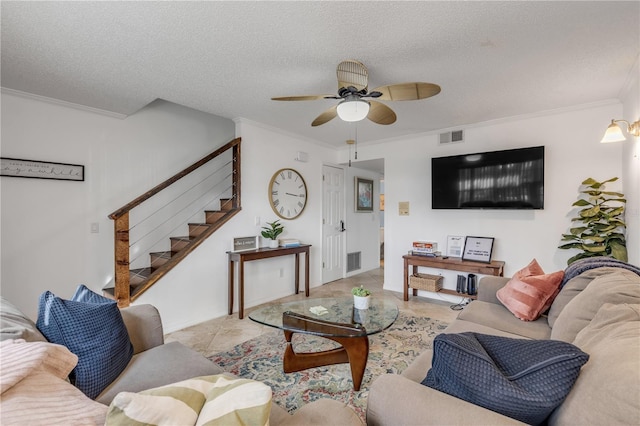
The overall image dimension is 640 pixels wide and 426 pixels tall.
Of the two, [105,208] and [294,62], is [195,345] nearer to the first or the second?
[105,208]

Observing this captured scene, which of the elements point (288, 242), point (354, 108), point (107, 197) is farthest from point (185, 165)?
point (354, 108)

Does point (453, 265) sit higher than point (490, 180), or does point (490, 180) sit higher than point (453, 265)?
point (490, 180)

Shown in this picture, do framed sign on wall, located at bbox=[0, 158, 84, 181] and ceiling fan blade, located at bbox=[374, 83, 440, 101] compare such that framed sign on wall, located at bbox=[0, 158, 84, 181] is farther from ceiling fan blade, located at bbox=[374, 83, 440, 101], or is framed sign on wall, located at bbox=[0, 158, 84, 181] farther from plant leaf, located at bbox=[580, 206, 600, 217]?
plant leaf, located at bbox=[580, 206, 600, 217]

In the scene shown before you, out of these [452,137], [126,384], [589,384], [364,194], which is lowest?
[126,384]

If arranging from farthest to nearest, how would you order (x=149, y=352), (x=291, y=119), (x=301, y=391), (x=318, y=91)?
(x=291, y=119) → (x=318, y=91) → (x=301, y=391) → (x=149, y=352)

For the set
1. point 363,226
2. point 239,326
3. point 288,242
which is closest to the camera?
point 239,326

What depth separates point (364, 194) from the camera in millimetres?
6113

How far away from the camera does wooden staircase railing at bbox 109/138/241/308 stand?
8.95 ft

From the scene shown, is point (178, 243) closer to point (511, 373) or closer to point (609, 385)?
point (511, 373)

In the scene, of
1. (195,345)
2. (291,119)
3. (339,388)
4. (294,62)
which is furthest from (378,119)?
(195,345)

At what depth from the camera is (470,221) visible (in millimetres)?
3998

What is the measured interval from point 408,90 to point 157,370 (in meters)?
2.30

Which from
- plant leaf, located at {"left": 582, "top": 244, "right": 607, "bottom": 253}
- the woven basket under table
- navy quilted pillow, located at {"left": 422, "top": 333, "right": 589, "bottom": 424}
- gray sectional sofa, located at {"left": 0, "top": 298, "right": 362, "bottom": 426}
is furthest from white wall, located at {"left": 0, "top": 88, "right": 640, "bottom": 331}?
Answer: navy quilted pillow, located at {"left": 422, "top": 333, "right": 589, "bottom": 424}

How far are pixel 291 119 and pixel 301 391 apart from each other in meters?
2.99
